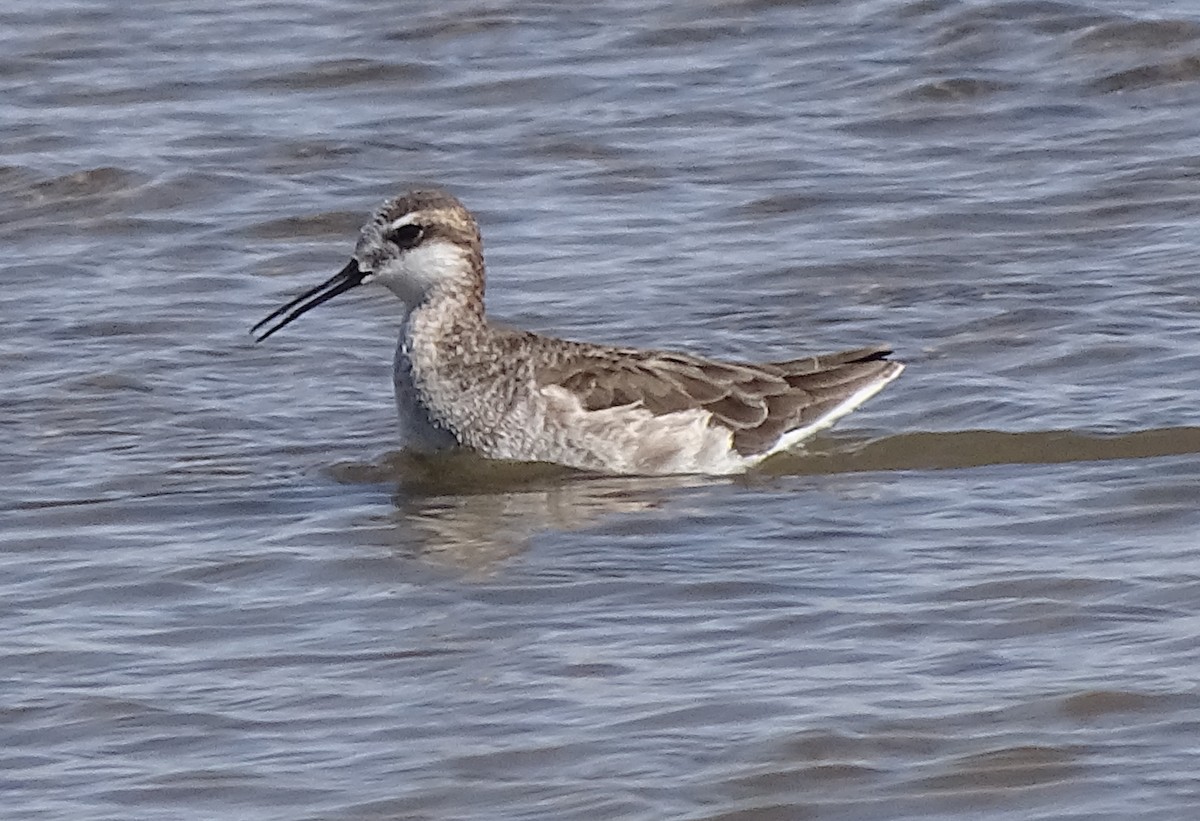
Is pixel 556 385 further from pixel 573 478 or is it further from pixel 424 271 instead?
pixel 424 271

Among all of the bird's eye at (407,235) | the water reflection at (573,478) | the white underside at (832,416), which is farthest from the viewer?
the bird's eye at (407,235)

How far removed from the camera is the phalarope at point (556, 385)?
11875 millimetres

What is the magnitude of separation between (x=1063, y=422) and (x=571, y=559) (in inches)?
98.0

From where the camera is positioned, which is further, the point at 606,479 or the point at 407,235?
the point at 407,235

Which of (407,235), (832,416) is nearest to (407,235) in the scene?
(407,235)

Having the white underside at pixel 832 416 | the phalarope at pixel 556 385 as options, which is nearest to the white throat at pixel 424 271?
the phalarope at pixel 556 385

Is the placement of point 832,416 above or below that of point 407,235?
below

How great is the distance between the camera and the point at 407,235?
12.3m

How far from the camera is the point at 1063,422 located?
11.9 m

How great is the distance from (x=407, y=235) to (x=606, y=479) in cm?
136

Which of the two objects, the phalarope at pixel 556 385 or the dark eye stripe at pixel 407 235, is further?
the dark eye stripe at pixel 407 235

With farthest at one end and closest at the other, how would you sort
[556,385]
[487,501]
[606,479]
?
[556,385]
[606,479]
[487,501]

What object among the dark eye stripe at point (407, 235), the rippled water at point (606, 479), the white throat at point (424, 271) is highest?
the dark eye stripe at point (407, 235)

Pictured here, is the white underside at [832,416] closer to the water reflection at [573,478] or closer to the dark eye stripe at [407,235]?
the water reflection at [573,478]
